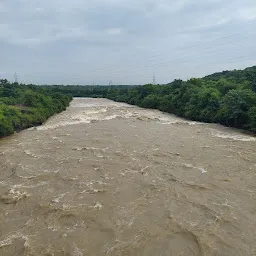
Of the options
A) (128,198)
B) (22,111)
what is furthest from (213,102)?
(128,198)

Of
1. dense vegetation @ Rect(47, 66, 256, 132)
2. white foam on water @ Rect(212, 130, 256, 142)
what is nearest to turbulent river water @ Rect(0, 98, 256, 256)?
white foam on water @ Rect(212, 130, 256, 142)

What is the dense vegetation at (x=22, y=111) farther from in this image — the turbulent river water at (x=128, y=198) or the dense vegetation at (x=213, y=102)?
the dense vegetation at (x=213, y=102)

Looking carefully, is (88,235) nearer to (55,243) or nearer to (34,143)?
(55,243)

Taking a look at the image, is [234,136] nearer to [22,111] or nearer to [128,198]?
[128,198]

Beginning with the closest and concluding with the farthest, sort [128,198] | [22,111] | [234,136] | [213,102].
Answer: [128,198] → [234,136] → [213,102] → [22,111]

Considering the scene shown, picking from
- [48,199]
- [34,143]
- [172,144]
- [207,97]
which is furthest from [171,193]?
[207,97]

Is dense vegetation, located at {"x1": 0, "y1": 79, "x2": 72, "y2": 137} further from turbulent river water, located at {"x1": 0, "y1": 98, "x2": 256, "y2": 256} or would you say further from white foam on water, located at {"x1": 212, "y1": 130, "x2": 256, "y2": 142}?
white foam on water, located at {"x1": 212, "y1": 130, "x2": 256, "y2": 142}

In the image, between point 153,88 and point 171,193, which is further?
point 153,88

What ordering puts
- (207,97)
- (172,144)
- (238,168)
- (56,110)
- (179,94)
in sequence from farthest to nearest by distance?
(56,110) → (179,94) → (207,97) → (172,144) → (238,168)
